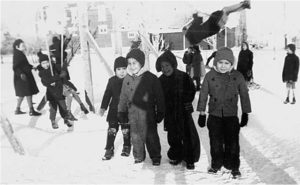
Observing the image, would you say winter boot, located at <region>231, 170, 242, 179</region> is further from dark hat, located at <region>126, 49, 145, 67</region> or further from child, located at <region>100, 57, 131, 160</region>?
dark hat, located at <region>126, 49, 145, 67</region>

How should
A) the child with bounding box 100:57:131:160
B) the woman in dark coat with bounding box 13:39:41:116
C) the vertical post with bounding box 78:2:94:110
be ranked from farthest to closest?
the woman in dark coat with bounding box 13:39:41:116
the vertical post with bounding box 78:2:94:110
the child with bounding box 100:57:131:160

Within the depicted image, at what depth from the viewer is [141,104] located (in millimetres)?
3840

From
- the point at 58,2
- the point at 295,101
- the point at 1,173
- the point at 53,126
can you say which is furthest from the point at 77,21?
the point at 295,101

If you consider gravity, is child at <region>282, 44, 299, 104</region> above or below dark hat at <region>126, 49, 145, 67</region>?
below

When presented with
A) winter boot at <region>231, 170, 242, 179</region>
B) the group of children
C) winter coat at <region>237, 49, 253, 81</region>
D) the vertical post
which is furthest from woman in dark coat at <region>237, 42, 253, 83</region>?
winter boot at <region>231, 170, 242, 179</region>

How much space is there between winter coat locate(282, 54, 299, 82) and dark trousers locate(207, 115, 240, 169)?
444 cm

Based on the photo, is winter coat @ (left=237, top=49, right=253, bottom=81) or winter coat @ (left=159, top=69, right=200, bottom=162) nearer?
winter coat @ (left=159, top=69, right=200, bottom=162)

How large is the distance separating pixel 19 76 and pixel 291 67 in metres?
6.17

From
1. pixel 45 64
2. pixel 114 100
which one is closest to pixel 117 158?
pixel 114 100

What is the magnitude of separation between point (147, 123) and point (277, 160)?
1.75 metres

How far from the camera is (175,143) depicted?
154 inches

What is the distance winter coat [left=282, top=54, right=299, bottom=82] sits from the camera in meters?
7.15

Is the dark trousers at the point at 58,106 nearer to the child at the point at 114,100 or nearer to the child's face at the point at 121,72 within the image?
the child at the point at 114,100

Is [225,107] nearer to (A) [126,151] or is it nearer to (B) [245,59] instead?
(A) [126,151]
